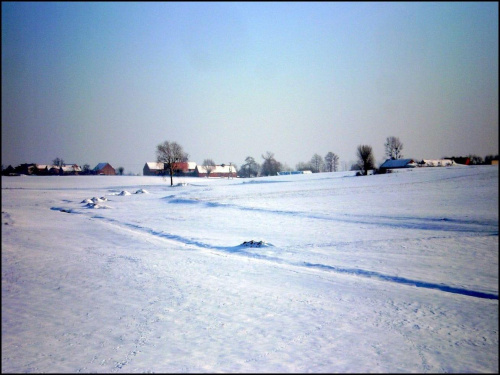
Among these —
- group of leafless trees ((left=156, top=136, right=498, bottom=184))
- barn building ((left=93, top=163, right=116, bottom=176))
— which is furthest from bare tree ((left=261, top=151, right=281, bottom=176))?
barn building ((left=93, top=163, right=116, bottom=176))

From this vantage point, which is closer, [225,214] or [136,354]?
[136,354]

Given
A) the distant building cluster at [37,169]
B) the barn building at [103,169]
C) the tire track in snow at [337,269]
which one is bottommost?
the tire track in snow at [337,269]

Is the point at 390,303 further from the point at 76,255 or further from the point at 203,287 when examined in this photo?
the point at 76,255

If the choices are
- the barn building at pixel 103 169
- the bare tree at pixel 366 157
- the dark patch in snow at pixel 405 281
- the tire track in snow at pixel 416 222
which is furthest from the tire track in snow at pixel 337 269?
the bare tree at pixel 366 157

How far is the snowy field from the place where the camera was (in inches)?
236

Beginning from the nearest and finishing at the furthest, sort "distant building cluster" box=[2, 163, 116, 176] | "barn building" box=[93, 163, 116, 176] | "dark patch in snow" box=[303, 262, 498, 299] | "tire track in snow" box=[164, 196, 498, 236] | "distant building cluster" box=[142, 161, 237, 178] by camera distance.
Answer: "distant building cluster" box=[2, 163, 116, 176] → "dark patch in snow" box=[303, 262, 498, 299] → "tire track in snow" box=[164, 196, 498, 236] → "barn building" box=[93, 163, 116, 176] → "distant building cluster" box=[142, 161, 237, 178]

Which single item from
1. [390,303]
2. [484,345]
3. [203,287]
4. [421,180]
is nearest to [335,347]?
[484,345]

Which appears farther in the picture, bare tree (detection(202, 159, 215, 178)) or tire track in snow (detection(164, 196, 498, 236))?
bare tree (detection(202, 159, 215, 178))

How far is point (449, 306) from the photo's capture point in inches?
348

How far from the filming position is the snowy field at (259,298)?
6.00m

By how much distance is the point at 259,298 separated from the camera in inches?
392

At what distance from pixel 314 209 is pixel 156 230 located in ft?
61.6

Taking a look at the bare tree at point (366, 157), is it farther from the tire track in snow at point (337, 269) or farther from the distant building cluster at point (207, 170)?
the distant building cluster at point (207, 170)

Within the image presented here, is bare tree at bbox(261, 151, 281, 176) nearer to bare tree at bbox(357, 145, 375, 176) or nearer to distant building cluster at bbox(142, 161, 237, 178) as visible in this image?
distant building cluster at bbox(142, 161, 237, 178)
